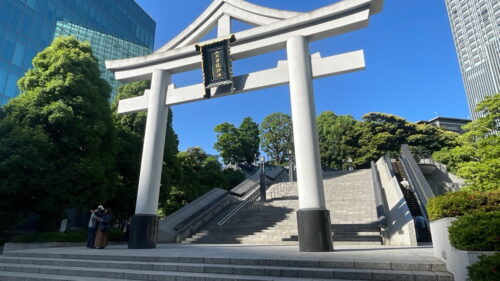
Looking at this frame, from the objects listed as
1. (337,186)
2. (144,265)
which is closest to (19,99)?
(144,265)

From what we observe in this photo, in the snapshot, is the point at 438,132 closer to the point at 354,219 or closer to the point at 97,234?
the point at 354,219

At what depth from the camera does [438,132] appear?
3859 centimetres

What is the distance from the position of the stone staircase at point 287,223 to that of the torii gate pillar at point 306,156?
3.25 m

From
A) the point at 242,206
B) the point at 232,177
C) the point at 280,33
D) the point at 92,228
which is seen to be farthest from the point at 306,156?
the point at 232,177

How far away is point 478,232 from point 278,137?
3809 centimetres

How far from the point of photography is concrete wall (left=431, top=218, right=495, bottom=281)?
12.3ft

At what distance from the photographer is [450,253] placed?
4453mm

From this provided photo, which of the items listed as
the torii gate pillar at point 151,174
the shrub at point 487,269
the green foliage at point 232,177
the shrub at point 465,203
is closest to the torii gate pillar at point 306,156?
the shrub at point 465,203

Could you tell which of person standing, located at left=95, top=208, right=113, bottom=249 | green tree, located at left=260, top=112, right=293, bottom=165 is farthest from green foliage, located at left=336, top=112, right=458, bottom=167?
person standing, located at left=95, top=208, right=113, bottom=249

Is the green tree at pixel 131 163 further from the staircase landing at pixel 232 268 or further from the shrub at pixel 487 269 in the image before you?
the shrub at pixel 487 269

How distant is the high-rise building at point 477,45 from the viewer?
69688 millimetres

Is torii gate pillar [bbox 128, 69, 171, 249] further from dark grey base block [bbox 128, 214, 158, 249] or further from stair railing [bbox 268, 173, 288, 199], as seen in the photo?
stair railing [bbox 268, 173, 288, 199]

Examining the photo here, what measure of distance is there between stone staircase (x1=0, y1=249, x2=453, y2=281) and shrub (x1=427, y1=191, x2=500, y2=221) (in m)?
0.92

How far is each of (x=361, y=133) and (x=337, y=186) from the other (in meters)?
24.0
